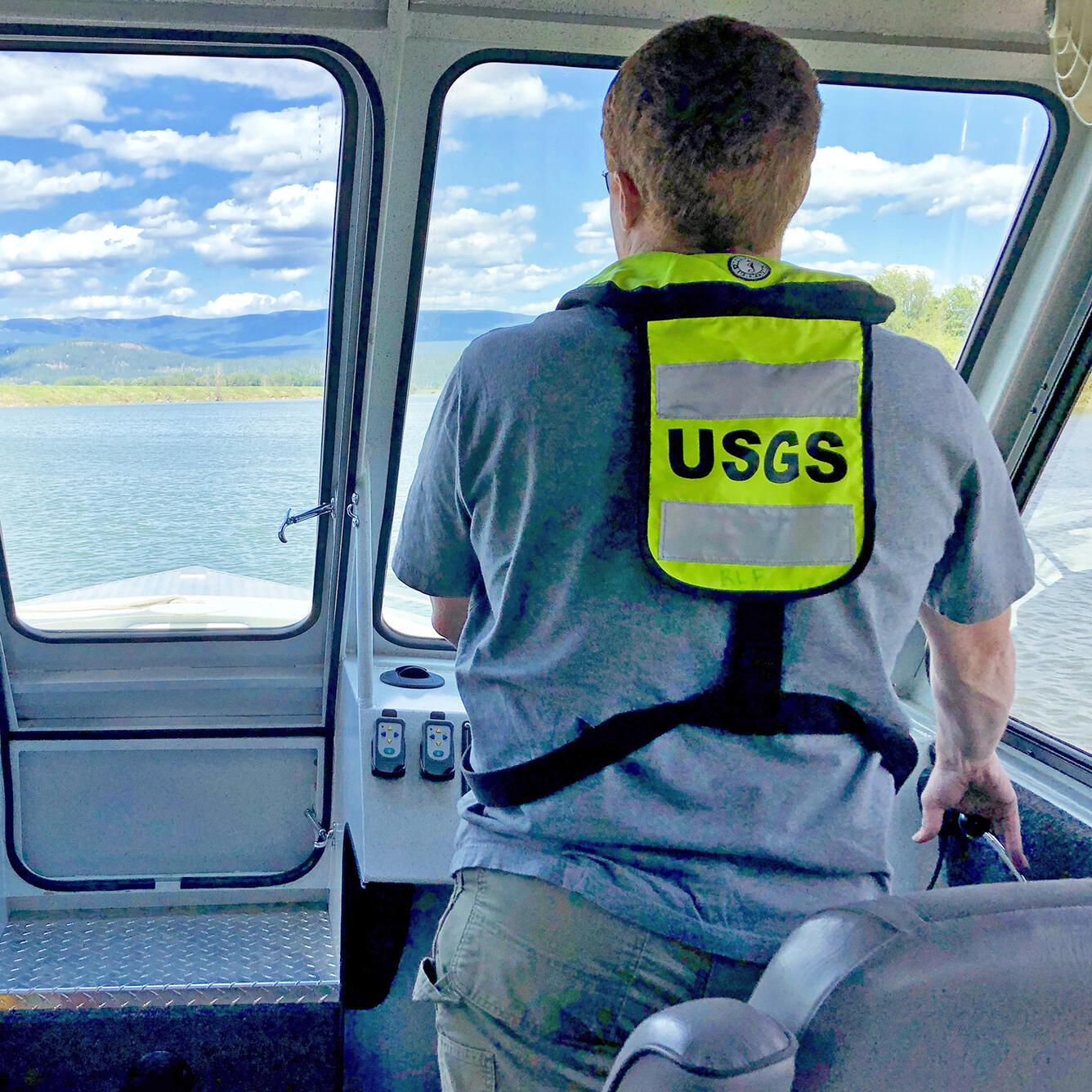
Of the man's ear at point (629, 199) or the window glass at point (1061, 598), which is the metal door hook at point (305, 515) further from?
the man's ear at point (629, 199)

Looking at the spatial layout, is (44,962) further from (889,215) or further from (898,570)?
(889,215)

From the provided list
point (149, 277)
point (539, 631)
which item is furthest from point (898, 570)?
point (149, 277)

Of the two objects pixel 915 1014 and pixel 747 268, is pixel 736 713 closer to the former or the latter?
pixel 915 1014

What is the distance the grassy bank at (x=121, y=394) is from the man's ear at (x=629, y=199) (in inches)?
73.6

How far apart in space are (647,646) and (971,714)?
0.54 metres

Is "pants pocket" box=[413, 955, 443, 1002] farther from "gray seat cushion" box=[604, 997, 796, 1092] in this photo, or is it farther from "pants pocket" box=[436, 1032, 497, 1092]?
"gray seat cushion" box=[604, 997, 796, 1092]

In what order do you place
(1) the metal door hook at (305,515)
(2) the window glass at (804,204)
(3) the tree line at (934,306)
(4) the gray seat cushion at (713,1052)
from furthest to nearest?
(1) the metal door hook at (305,515)
(3) the tree line at (934,306)
(2) the window glass at (804,204)
(4) the gray seat cushion at (713,1052)

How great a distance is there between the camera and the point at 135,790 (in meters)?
3.11

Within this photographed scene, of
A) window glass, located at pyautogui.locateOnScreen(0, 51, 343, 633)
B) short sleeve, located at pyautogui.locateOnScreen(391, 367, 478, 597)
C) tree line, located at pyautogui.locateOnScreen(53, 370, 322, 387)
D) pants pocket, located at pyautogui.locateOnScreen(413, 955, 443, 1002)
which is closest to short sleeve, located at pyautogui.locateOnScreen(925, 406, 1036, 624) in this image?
short sleeve, located at pyautogui.locateOnScreen(391, 367, 478, 597)

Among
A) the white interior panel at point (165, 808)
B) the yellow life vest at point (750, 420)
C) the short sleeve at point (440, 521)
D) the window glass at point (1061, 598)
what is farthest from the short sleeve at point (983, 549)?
the white interior panel at point (165, 808)

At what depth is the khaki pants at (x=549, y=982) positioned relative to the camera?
0.98m

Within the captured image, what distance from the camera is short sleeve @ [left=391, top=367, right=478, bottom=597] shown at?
1.07 m

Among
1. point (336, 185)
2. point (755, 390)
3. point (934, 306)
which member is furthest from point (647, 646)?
point (934, 306)

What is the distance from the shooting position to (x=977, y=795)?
4.52ft
